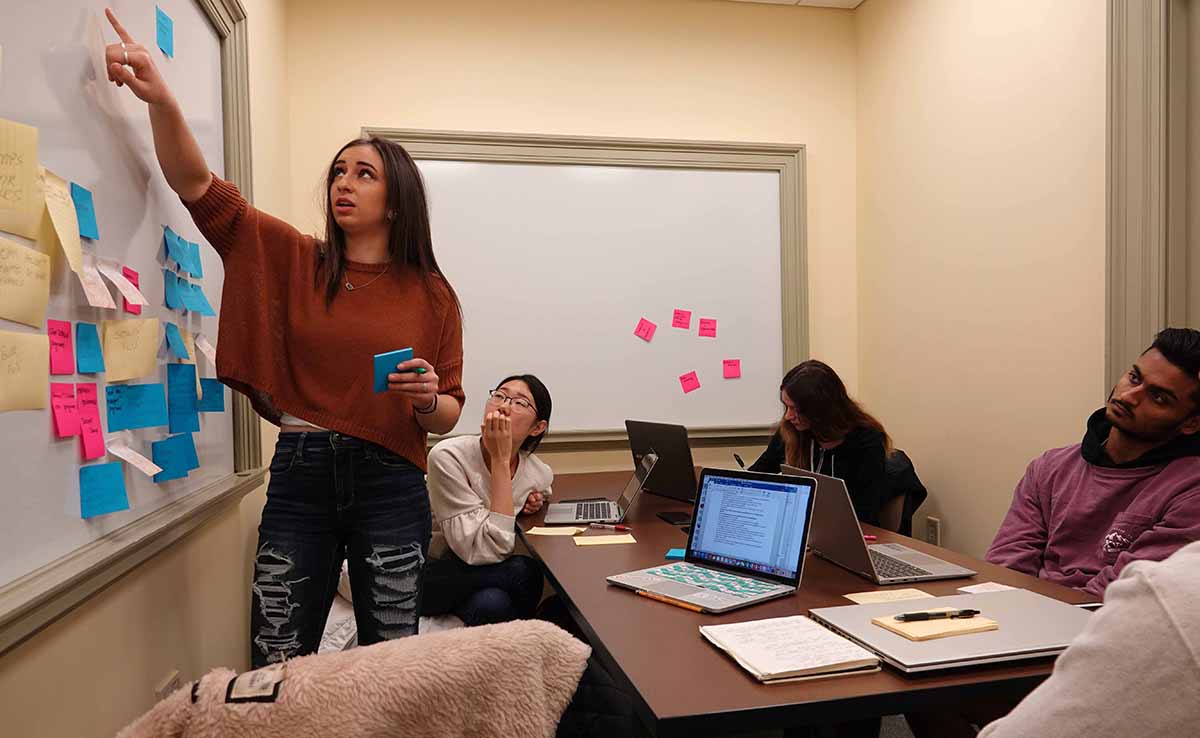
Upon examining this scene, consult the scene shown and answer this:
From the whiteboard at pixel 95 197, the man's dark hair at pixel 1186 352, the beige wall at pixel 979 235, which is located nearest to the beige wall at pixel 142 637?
the whiteboard at pixel 95 197

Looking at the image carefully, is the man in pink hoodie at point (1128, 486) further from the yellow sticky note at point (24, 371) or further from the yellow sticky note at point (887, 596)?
the yellow sticky note at point (24, 371)

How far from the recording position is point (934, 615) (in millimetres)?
1275

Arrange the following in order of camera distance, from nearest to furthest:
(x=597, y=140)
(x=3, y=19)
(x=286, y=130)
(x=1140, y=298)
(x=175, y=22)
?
(x=3, y=19) → (x=175, y=22) → (x=1140, y=298) → (x=286, y=130) → (x=597, y=140)

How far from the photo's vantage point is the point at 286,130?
10.9 ft

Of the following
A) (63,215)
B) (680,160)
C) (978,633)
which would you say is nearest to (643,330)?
(680,160)

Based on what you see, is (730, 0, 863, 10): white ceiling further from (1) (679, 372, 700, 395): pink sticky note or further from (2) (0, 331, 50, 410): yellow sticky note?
(2) (0, 331, 50, 410): yellow sticky note

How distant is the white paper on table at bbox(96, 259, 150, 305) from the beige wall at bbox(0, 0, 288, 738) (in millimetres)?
506

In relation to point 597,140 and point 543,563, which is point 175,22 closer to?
point 543,563

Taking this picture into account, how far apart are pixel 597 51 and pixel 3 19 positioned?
2.88m

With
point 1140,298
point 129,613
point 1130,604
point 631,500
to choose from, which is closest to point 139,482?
point 129,613

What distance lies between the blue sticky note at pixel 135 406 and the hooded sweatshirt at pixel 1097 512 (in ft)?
6.26

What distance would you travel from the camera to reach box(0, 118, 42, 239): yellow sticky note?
1.03 meters

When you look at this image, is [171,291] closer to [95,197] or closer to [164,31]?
[95,197]

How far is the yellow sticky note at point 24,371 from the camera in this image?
1.03 m
